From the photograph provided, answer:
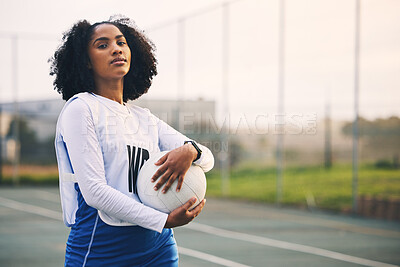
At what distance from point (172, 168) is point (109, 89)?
1.33ft

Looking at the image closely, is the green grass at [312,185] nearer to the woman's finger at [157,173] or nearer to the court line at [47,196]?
the court line at [47,196]

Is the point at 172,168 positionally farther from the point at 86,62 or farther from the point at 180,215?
the point at 86,62

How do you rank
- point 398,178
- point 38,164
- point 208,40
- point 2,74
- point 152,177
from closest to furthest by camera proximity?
point 152,177
point 398,178
point 208,40
point 2,74
point 38,164

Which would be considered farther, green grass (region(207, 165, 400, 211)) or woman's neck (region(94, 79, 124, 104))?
green grass (region(207, 165, 400, 211))

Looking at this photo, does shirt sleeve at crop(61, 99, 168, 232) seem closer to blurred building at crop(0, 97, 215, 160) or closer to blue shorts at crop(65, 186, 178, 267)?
blue shorts at crop(65, 186, 178, 267)

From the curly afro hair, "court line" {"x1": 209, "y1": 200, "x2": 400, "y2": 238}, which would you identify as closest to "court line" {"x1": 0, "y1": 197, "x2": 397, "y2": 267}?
"court line" {"x1": 209, "y1": 200, "x2": 400, "y2": 238}

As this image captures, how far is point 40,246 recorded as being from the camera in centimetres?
735

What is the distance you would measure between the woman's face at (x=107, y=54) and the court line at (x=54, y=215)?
169 inches

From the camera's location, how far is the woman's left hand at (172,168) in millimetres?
2186

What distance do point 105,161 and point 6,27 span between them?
631 inches

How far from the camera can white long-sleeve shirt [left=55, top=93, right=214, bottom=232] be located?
2.12 metres

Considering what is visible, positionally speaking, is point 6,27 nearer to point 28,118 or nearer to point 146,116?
point 28,118

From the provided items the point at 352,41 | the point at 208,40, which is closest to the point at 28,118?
the point at 208,40

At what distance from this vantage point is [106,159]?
2.20 meters
